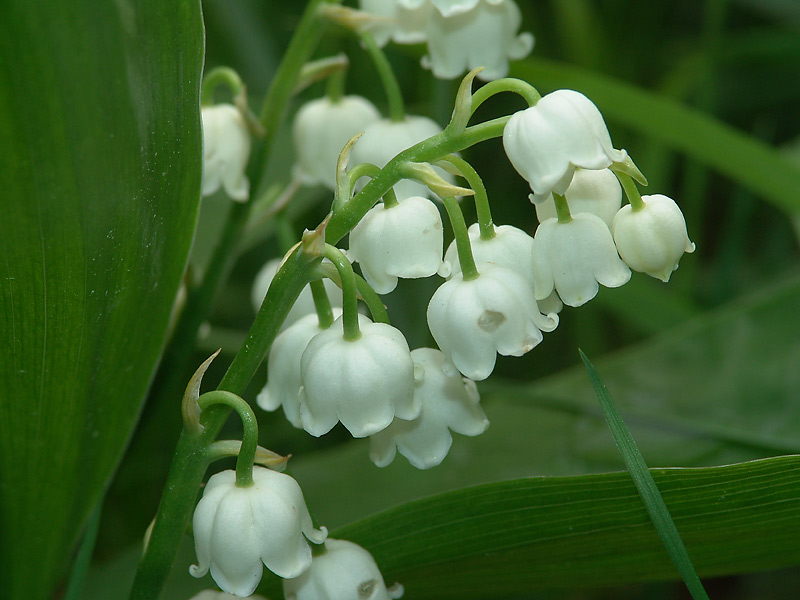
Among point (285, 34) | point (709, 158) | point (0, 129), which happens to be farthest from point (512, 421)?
point (285, 34)

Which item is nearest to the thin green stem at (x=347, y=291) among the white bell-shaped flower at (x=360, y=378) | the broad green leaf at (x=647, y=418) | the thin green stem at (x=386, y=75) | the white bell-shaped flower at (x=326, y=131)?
the white bell-shaped flower at (x=360, y=378)

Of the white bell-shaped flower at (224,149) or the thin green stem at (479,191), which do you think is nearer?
the thin green stem at (479,191)

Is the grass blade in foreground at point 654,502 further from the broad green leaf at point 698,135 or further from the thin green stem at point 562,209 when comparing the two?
the broad green leaf at point 698,135

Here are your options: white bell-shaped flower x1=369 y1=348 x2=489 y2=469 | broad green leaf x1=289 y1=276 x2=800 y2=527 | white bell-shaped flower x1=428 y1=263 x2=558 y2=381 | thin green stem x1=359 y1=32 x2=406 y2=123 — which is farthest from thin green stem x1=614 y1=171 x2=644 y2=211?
broad green leaf x1=289 y1=276 x2=800 y2=527

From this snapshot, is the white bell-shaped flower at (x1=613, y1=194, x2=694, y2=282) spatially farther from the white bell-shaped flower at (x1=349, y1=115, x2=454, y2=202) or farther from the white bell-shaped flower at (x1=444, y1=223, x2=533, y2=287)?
the white bell-shaped flower at (x1=349, y1=115, x2=454, y2=202)

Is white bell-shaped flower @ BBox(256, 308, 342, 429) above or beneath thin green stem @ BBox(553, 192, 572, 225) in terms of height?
beneath

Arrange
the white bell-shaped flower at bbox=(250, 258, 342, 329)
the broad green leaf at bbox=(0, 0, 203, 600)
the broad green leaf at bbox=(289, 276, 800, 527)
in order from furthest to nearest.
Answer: the broad green leaf at bbox=(289, 276, 800, 527), the white bell-shaped flower at bbox=(250, 258, 342, 329), the broad green leaf at bbox=(0, 0, 203, 600)

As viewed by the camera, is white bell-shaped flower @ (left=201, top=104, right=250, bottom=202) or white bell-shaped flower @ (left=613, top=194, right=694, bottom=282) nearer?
white bell-shaped flower @ (left=613, top=194, right=694, bottom=282)
